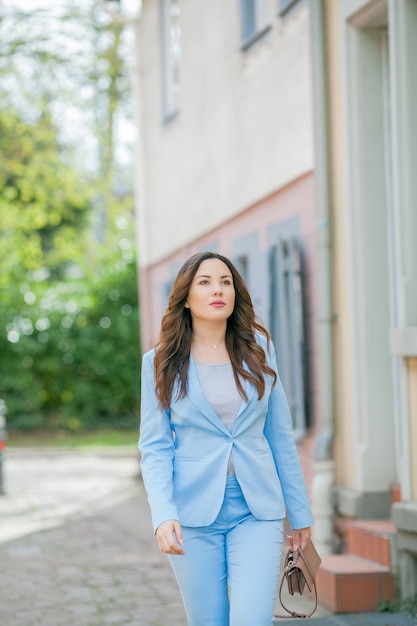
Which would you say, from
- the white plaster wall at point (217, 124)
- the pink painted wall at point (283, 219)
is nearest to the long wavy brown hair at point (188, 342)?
the pink painted wall at point (283, 219)

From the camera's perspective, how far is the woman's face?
4285mm

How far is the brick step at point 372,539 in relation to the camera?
23.4 ft

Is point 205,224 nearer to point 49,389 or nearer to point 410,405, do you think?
point 410,405

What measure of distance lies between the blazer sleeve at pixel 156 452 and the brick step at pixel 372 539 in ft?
10.4

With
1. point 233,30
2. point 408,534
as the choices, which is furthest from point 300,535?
point 233,30

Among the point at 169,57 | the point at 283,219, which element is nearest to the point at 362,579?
the point at 283,219

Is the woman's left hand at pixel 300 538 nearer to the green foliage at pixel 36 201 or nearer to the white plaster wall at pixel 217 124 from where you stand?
the white plaster wall at pixel 217 124

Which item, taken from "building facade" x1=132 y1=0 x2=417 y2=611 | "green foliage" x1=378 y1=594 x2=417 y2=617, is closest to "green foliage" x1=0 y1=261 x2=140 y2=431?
"building facade" x1=132 y1=0 x2=417 y2=611

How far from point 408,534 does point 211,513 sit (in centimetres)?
293

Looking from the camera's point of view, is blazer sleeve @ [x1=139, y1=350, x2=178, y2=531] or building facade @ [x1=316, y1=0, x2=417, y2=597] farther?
building facade @ [x1=316, y1=0, x2=417, y2=597]

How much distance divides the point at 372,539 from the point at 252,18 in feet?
17.2

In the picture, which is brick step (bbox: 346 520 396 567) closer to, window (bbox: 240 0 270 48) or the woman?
the woman

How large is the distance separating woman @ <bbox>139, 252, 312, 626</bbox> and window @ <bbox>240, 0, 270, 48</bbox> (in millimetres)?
6418

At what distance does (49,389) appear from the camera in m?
24.4
